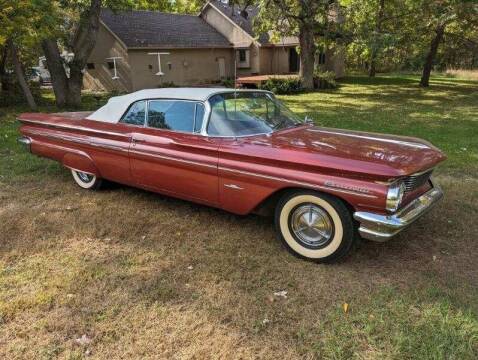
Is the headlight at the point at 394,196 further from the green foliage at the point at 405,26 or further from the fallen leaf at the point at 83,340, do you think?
the green foliage at the point at 405,26

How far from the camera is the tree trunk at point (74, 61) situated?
15.1m

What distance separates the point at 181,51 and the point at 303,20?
32.9ft

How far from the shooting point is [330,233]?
3680 mm

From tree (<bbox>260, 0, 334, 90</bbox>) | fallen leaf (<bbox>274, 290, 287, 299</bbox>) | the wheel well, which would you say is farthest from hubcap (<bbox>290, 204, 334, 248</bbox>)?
tree (<bbox>260, 0, 334, 90</bbox>)

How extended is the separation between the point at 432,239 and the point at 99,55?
23.2m

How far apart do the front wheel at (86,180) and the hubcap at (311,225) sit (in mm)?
2981

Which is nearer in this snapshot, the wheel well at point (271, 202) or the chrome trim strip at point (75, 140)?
the wheel well at point (271, 202)

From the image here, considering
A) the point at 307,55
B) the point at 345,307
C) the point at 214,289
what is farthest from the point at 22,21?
the point at 307,55

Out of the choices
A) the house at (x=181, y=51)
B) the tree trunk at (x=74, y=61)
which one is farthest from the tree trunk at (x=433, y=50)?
the tree trunk at (x=74, y=61)

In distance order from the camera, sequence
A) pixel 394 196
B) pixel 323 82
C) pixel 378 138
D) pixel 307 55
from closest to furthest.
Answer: pixel 394 196, pixel 378 138, pixel 307 55, pixel 323 82

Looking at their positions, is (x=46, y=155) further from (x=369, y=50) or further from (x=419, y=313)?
(x=369, y=50)

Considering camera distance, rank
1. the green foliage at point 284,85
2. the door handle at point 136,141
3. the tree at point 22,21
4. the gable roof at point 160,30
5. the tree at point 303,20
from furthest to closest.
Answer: the gable roof at point 160,30 → the green foliage at point 284,85 → the tree at point 303,20 → the tree at point 22,21 → the door handle at point 136,141

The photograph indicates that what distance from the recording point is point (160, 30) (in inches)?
1001

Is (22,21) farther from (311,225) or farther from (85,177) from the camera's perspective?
(311,225)
